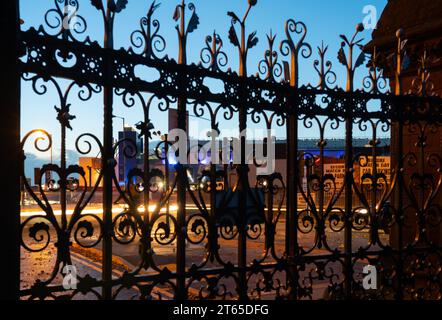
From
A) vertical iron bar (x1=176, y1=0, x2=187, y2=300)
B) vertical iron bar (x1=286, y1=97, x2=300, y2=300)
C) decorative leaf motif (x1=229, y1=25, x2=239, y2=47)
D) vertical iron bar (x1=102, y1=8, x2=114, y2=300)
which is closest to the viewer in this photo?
vertical iron bar (x1=102, y1=8, x2=114, y2=300)

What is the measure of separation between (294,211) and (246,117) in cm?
105

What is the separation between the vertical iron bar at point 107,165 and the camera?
3.08 m

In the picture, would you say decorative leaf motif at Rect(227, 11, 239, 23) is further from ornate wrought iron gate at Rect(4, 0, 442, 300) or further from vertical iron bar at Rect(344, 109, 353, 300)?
vertical iron bar at Rect(344, 109, 353, 300)

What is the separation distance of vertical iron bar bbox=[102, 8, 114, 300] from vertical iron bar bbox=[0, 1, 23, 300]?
0.60m

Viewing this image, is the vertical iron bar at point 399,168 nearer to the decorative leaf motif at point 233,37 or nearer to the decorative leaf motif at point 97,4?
the decorative leaf motif at point 233,37

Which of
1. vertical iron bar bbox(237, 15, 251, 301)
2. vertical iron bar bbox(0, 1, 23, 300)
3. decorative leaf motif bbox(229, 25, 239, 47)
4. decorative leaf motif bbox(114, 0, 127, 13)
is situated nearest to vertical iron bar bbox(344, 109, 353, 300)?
vertical iron bar bbox(237, 15, 251, 301)

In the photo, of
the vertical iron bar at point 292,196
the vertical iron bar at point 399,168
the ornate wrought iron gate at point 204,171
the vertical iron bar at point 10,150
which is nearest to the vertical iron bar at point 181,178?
the ornate wrought iron gate at point 204,171

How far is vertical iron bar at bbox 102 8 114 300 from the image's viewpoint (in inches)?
121

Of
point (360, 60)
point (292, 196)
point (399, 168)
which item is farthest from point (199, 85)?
point (399, 168)

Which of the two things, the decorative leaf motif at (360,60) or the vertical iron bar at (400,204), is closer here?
the decorative leaf motif at (360,60)

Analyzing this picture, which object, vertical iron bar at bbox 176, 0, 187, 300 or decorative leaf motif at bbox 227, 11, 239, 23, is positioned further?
decorative leaf motif at bbox 227, 11, 239, 23

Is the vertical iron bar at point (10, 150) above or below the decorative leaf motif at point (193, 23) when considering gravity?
below

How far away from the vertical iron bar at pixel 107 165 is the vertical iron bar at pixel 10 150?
60 cm
